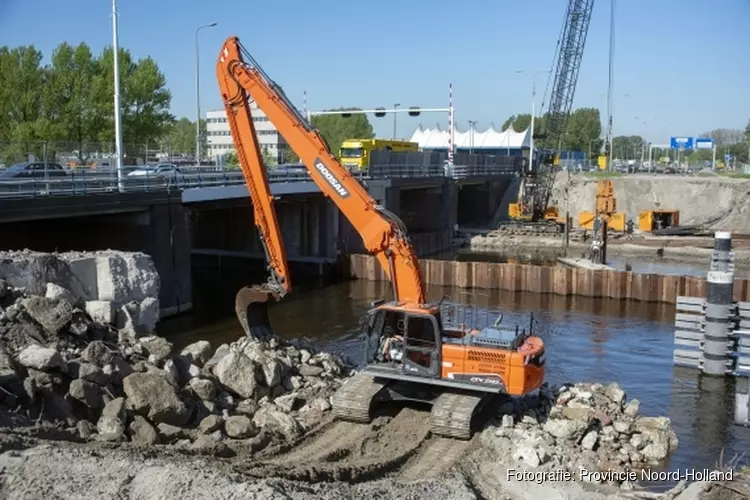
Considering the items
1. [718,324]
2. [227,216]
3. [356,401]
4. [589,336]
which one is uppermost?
[227,216]

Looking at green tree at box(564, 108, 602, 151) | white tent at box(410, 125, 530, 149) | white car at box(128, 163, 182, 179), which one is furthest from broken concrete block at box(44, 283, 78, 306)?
green tree at box(564, 108, 602, 151)

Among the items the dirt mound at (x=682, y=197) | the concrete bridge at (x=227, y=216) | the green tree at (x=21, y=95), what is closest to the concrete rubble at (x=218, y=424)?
the concrete bridge at (x=227, y=216)

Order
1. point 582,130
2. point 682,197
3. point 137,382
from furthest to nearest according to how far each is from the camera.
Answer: point 582,130
point 682,197
point 137,382

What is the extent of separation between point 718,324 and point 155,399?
50.4 feet

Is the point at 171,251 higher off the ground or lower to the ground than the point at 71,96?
lower

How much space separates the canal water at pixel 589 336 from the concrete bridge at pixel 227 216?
3303 millimetres

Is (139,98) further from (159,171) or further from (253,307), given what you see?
(253,307)

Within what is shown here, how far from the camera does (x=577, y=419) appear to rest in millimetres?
15414

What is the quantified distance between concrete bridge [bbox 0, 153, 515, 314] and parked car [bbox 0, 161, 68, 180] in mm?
983

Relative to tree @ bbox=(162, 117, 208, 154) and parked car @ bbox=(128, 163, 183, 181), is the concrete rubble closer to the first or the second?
parked car @ bbox=(128, 163, 183, 181)

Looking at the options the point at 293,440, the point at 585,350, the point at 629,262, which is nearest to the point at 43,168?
the point at 293,440

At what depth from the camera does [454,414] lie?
48.1ft

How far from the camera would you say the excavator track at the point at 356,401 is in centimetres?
1541

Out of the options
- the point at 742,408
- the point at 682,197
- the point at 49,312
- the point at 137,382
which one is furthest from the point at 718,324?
the point at 682,197
